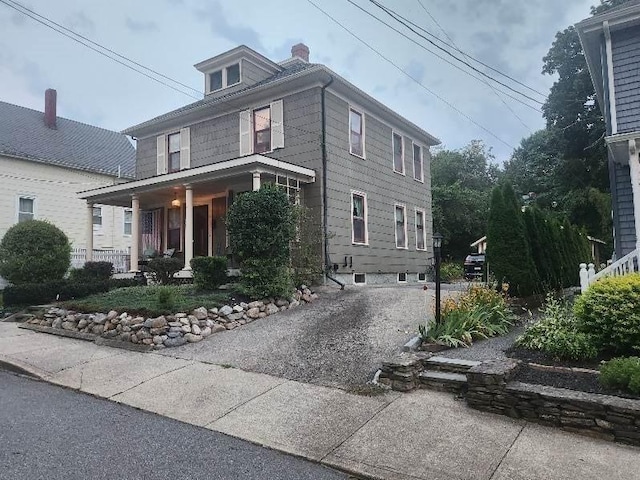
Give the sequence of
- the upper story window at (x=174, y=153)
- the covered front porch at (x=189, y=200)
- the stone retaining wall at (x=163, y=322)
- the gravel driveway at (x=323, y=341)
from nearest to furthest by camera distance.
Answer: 1. the gravel driveway at (x=323, y=341)
2. the stone retaining wall at (x=163, y=322)
3. the covered front porch at (x=189, y=200)
4. the upper story window at (x=174, y=153)

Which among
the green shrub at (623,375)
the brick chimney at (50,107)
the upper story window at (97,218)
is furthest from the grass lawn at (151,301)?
the brick chimney at (50,107)

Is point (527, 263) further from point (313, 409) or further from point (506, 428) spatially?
→ point (313, 409)

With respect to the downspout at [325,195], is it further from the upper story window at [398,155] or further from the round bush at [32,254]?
the round bush at [32,254]

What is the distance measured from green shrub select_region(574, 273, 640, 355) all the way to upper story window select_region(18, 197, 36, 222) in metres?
20.3

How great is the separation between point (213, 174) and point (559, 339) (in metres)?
9.01

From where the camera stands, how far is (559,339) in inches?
222

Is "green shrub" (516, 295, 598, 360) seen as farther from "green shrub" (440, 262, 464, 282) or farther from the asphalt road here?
"green shrub" (440, 262, 464, 282)

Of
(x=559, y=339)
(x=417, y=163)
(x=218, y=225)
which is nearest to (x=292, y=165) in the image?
(x=218, y=225)

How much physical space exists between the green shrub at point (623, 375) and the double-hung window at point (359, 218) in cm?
927

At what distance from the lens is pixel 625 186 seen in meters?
9.87

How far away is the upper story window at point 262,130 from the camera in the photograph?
13805mm

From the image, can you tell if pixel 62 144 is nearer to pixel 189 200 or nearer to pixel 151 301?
pixel 189 200

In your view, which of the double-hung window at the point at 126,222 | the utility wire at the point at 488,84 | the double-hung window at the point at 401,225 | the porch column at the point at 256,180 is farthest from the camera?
the double-hung window at the point at 126,222

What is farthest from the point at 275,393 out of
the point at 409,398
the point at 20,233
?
the point at 20,233
